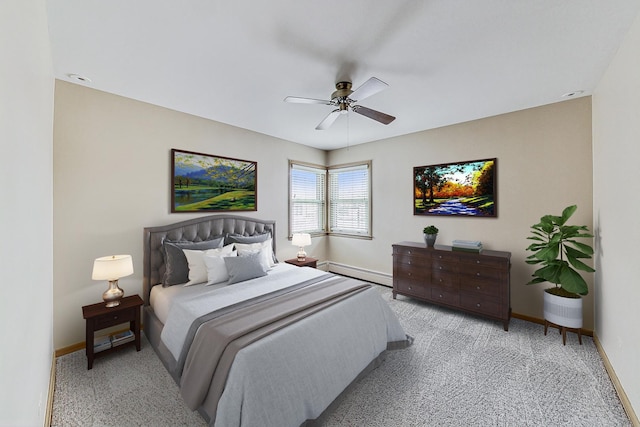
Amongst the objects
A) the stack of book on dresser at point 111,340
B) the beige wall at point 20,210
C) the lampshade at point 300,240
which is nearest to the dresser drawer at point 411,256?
the lampshade at point 300,240

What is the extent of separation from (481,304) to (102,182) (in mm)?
4734

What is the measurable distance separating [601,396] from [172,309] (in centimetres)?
371

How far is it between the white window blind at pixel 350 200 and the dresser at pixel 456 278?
1211 millimetres

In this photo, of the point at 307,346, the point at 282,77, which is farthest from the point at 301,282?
the point at 282,77

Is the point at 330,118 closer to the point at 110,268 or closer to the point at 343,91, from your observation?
the point at 343,91

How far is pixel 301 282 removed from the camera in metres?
2.99

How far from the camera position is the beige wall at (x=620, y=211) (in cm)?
182

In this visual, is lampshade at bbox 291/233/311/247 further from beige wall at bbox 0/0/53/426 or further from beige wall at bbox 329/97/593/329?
beige wall at bbox 0/0/53/426

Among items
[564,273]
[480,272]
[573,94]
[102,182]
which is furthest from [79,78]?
[564,273]

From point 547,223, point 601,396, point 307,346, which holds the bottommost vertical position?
point 601,396

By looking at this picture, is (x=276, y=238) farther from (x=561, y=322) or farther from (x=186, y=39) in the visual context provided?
(x=561, y=322)

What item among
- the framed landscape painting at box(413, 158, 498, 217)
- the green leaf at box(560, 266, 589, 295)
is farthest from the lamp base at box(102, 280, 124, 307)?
the green leaf at box(560, 266, 589, 295)

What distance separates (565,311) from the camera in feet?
9.07

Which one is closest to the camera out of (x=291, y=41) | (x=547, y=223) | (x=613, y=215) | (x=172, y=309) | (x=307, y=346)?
(x=307, y=346)
